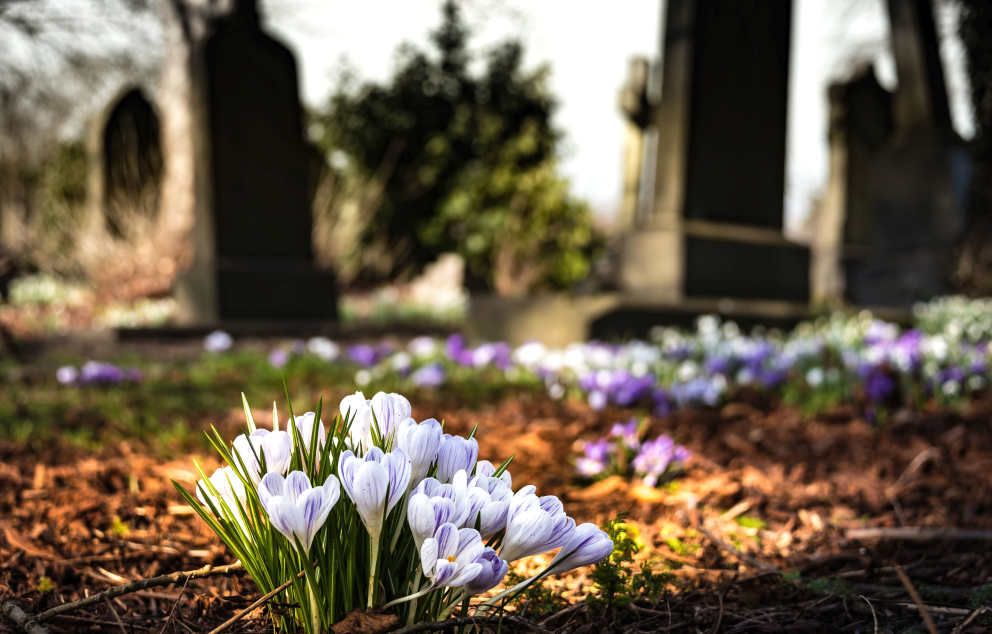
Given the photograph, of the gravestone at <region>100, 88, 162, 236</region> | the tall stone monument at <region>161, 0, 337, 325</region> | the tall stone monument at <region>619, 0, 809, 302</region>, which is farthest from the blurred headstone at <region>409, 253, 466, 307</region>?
the tall stone monument at <region>619, 0, 809, 302</region>

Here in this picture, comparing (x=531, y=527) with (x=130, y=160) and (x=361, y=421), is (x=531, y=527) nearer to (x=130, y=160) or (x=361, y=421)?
(x=361, y=421)

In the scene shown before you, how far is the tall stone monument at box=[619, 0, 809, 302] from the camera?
20.5 ft

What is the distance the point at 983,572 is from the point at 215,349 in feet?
18.9

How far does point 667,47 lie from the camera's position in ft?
20.8

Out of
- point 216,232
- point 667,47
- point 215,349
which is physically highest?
point 667,47

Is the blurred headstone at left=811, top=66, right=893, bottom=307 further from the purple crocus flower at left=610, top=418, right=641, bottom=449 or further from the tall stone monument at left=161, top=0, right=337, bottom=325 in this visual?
the purple crocus flower at left=610, top=418, right=641, bottom=449

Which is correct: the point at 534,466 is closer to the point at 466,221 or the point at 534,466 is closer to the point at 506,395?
the point at 506,395

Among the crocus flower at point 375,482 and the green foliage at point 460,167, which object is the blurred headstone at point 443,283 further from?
the crocus flower at point 375,482

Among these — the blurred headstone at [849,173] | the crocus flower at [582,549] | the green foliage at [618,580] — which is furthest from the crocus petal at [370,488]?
the blurred headstone at [849,173]

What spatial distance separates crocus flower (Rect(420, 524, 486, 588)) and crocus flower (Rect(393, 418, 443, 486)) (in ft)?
0.48

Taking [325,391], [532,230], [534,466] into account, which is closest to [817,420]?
[534,466]

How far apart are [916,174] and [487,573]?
40.2ft

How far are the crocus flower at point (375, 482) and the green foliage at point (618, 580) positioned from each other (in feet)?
1.47

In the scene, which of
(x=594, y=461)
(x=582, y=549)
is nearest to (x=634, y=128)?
(x=594, y=461)
